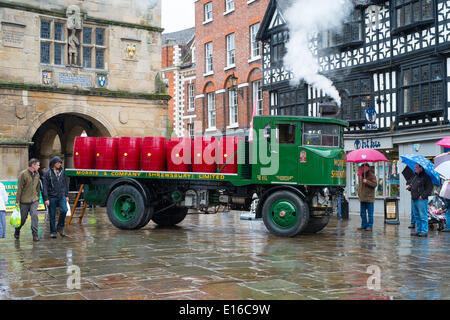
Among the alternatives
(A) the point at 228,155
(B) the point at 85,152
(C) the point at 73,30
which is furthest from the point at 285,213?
(C) the point at 73,30

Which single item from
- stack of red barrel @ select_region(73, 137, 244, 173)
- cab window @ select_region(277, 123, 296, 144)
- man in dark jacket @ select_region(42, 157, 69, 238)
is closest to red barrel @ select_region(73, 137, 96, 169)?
stack of red barrel @ select_region(73, 137, 244, 173)

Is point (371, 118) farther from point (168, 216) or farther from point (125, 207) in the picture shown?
point (125, 207)

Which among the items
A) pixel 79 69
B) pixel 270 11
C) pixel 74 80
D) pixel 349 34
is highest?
pixel 270 11

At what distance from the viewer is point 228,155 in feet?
42.5

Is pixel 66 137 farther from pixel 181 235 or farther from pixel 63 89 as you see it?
pixel 181 235

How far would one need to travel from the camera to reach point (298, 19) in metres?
24.2

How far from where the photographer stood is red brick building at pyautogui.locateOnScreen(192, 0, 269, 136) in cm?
2909

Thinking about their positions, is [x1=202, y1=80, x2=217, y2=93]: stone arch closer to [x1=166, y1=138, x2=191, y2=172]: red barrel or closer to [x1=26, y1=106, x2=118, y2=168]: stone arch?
[x1=26, y1=106, x2=118, y2=168]: stone arch

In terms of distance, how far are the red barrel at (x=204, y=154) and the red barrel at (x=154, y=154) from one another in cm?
85

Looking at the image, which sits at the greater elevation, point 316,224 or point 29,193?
point 29,193

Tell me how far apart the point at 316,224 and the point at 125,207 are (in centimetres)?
462

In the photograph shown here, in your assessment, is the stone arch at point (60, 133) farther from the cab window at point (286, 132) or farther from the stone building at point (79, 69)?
the cab window at point (286, 132)
